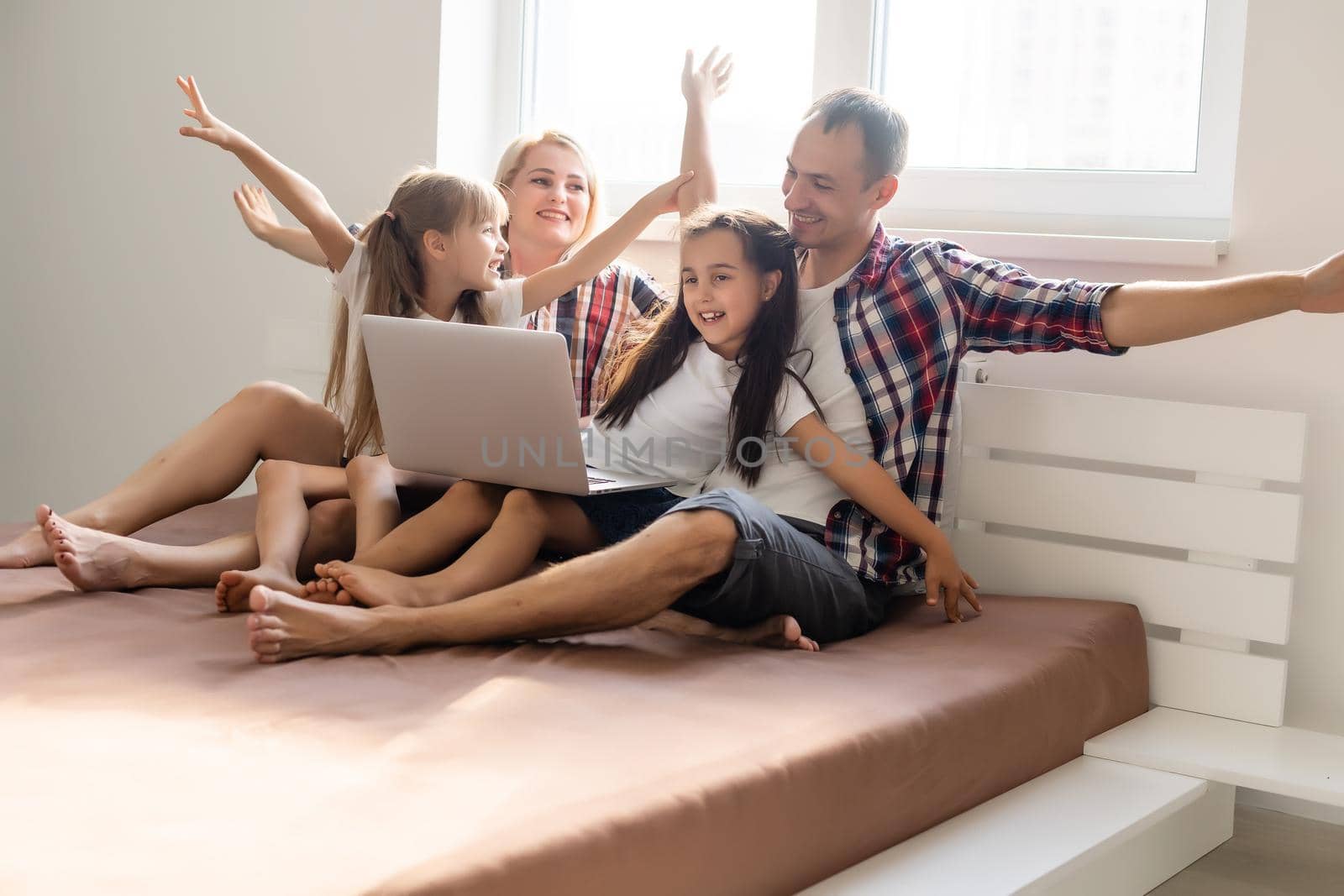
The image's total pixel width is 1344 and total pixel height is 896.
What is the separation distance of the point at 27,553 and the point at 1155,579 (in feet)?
5.06

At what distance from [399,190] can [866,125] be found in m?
0.76

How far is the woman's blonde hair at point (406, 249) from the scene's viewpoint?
206cm

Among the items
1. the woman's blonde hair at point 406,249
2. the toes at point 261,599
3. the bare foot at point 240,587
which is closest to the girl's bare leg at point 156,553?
the bare foot at point 240,587

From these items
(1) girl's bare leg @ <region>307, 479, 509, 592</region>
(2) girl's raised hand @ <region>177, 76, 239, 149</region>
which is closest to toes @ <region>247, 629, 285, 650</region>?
(1) girl's bare leg @ <region>307, 479, 509, 592</region>

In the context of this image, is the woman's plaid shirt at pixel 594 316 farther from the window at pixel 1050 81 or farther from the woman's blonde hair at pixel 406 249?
the window at pixel 1050 81

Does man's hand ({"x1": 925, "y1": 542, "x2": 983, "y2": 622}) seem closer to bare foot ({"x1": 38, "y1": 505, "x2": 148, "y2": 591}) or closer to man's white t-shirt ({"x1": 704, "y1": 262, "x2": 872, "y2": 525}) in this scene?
man's white t-shirt ({"x1": 704, "y1": 262, "x2": 872, "y2": 525})

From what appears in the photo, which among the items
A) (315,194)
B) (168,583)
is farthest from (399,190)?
(168,583)

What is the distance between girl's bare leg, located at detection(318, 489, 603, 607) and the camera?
5.11ft

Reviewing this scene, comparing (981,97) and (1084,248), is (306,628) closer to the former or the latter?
(1084,248)

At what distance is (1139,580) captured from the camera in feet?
6.14

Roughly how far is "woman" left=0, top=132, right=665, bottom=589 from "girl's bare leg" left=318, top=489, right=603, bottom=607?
285mm

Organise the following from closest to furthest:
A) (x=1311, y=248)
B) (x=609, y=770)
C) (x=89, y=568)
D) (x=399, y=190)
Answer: (x=609, y=770)
(x=89, y=568)
(x=1311, y=248)
(x=399, y=190)

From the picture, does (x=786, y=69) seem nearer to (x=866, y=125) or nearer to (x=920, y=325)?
(x=866, y=125)

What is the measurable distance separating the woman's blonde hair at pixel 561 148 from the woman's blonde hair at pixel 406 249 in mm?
222
